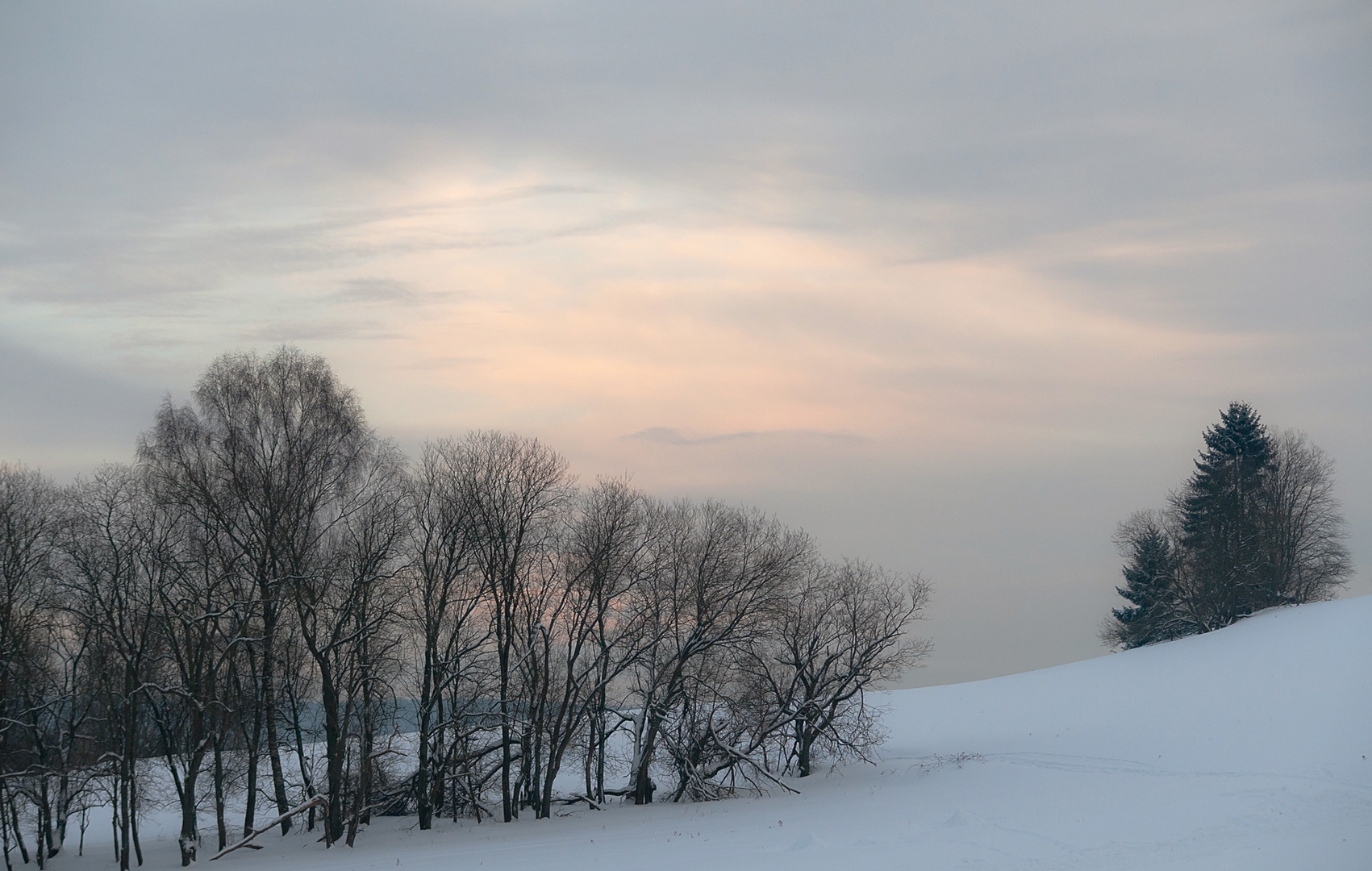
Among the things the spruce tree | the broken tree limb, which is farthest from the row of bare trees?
the spruce tree

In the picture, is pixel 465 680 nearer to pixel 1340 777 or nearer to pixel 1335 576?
pixel 1340 777

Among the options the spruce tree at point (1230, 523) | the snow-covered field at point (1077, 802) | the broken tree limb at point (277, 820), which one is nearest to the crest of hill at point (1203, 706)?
the snow-covered field at point (1077, 802)

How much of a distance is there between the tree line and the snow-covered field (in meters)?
8.87

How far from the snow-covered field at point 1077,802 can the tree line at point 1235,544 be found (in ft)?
29.1

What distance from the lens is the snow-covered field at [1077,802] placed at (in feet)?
58.8

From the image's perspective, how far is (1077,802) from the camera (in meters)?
21.8

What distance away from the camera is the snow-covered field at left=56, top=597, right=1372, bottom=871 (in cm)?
1792

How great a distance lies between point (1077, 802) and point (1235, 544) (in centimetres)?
3131

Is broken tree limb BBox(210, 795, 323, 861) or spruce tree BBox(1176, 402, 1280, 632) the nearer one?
broken tree limb BBox(210, 795, 323, 861)

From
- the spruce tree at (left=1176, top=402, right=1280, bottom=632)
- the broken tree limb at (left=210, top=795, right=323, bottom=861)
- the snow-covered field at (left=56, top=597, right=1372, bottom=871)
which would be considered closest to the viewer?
the snow-covered field at (left=56, top=597, right=1372, bottom=871)

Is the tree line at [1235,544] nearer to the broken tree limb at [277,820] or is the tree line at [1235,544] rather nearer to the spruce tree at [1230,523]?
the spruce tree at [1230,523]

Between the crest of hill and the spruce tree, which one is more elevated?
the spruce tree

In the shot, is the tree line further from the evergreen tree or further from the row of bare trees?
the row of bare trees

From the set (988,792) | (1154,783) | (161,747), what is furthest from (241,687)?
(1154,783)
